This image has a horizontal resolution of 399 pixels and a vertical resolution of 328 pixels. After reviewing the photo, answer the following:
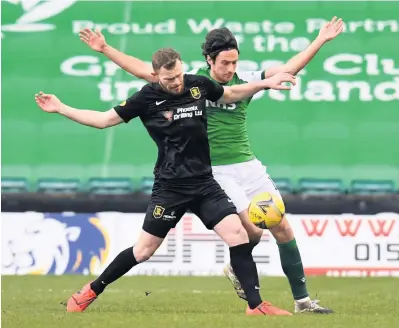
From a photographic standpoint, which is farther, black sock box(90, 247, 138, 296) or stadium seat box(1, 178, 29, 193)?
stadium seat box(1, 178, 29, 193)

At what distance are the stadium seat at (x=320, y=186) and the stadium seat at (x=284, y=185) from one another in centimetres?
14

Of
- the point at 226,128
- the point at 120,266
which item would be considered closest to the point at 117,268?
the point at 120,266

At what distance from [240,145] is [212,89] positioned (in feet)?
2.92

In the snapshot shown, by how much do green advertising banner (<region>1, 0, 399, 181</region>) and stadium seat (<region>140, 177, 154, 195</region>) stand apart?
0.68 feet

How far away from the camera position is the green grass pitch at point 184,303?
8609 millimetres

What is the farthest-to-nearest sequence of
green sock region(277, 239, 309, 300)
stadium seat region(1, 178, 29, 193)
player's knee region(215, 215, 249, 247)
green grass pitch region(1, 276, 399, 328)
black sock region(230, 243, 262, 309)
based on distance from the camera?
stadium seat region(1, 178, 29, 193), green sock region(277, 239, 309, 300), player's knee region(215, 215, 249, 247), black sock region(230, 243, 262, 309), green grass pitch region(1, 276, 399, 328)

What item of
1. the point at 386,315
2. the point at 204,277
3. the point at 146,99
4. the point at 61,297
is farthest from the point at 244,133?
the point at 204,277

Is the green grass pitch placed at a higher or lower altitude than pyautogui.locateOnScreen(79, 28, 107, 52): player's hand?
lower

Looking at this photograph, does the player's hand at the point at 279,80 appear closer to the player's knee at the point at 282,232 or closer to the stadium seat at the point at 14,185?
the player's knee at the point at 282,232

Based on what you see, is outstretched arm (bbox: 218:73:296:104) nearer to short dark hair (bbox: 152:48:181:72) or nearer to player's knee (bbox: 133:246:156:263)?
short dark hair (bbox: 152:48:181:72)

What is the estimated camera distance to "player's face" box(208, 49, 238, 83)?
9.80m

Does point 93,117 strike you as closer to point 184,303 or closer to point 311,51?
point 311,51

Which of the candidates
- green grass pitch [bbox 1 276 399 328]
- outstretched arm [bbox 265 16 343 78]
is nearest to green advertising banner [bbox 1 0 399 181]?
green grass pitch [bbox 1 276 399 328]

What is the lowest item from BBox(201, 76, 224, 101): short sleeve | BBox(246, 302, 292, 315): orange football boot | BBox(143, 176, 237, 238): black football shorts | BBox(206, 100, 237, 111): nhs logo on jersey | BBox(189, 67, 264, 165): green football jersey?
BBox(246, 302, 292, 315): orange football boot
